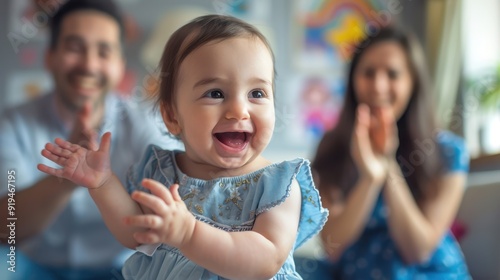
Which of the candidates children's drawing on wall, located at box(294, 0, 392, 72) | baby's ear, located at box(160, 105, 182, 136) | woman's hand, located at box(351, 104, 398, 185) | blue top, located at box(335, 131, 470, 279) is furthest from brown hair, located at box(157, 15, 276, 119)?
blue top, located at box(335, 131, 470, 279)

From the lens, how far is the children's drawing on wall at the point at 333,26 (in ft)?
2.99

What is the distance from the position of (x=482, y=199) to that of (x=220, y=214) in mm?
688

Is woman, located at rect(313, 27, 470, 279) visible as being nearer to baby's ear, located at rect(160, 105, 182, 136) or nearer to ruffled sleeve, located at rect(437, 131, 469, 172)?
ruffled sleeve, located at rect(437, 131, 469, 172)

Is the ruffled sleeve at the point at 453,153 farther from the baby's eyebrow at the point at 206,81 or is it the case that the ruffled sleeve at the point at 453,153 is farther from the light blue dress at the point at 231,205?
the baby's eyebrow at the point at 206,81

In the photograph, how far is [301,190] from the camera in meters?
0.61

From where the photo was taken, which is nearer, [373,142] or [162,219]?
[162,219]

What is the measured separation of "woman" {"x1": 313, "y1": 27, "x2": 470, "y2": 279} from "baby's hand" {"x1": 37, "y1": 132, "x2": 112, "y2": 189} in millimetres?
463

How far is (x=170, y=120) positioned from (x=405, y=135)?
0.57m

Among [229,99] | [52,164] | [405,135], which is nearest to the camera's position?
[229,99]

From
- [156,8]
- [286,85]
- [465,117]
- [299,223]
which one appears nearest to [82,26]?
[156,8]

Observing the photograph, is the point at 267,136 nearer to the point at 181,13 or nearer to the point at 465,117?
the point at 181,13

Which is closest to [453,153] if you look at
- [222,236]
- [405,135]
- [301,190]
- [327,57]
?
[405,135]

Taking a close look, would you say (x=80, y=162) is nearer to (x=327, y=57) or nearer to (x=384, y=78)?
(x=327, y=57)

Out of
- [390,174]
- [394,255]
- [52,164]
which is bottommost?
[394,255]
